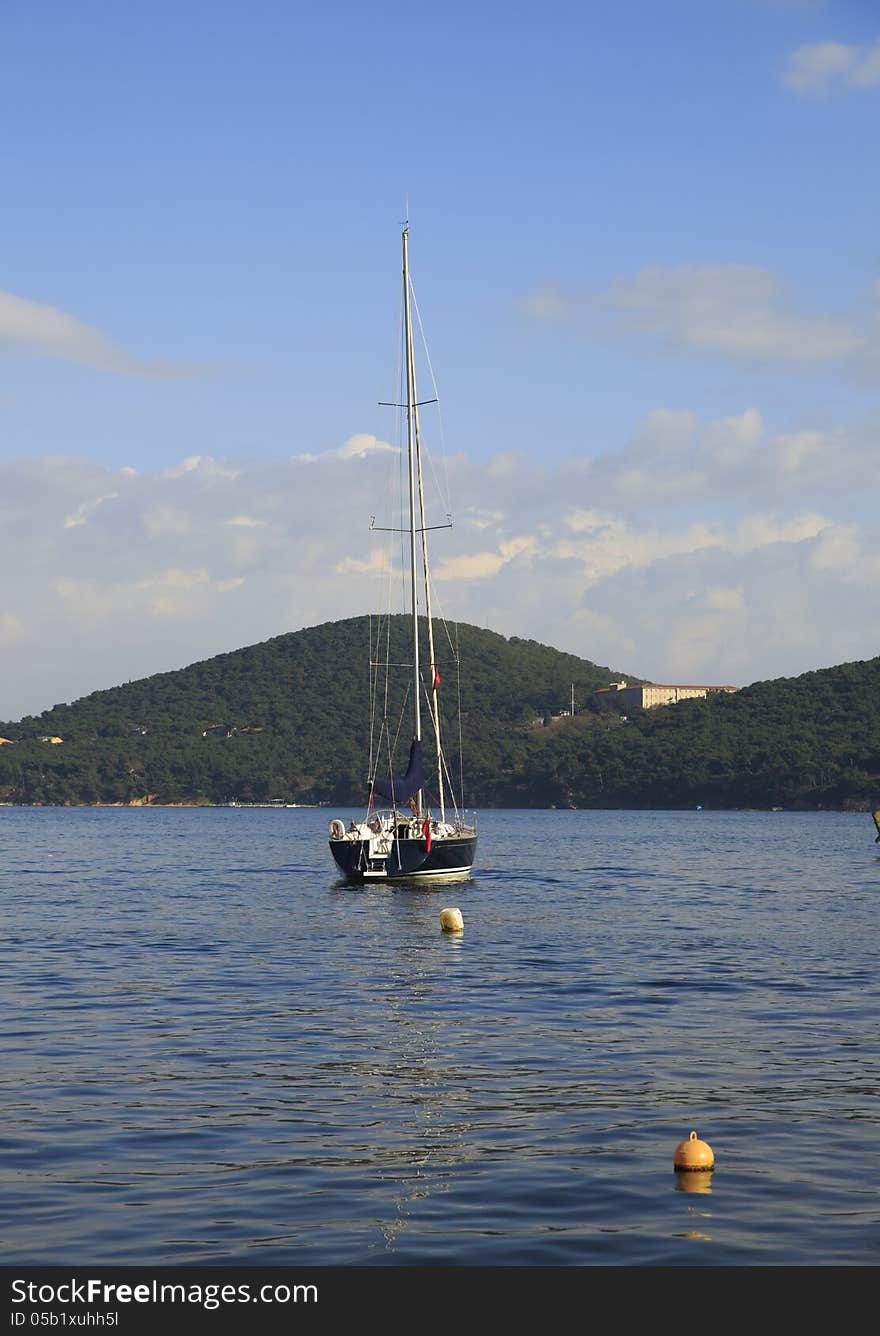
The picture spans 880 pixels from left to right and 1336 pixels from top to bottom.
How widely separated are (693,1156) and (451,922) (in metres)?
28.5

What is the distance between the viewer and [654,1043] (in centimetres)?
2488

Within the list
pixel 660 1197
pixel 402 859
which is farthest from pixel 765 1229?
pixel 402 859

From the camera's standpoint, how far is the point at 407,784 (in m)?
61.7

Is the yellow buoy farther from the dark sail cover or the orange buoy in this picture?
the orange buoy

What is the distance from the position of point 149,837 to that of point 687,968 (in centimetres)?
11325

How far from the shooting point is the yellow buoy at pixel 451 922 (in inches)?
1752

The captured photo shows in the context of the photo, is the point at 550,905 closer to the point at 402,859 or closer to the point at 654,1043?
the point at 402,859

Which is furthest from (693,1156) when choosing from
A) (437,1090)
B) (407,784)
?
(407,784)

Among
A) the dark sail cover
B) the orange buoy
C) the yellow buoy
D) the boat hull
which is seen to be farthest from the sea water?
the dark sail cover

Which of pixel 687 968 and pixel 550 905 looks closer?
pixel 687 968

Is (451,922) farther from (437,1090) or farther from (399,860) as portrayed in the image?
(437,1090)

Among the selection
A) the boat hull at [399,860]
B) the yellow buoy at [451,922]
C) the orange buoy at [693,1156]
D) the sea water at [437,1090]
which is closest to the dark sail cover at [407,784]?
the boat hull at [399,860]
